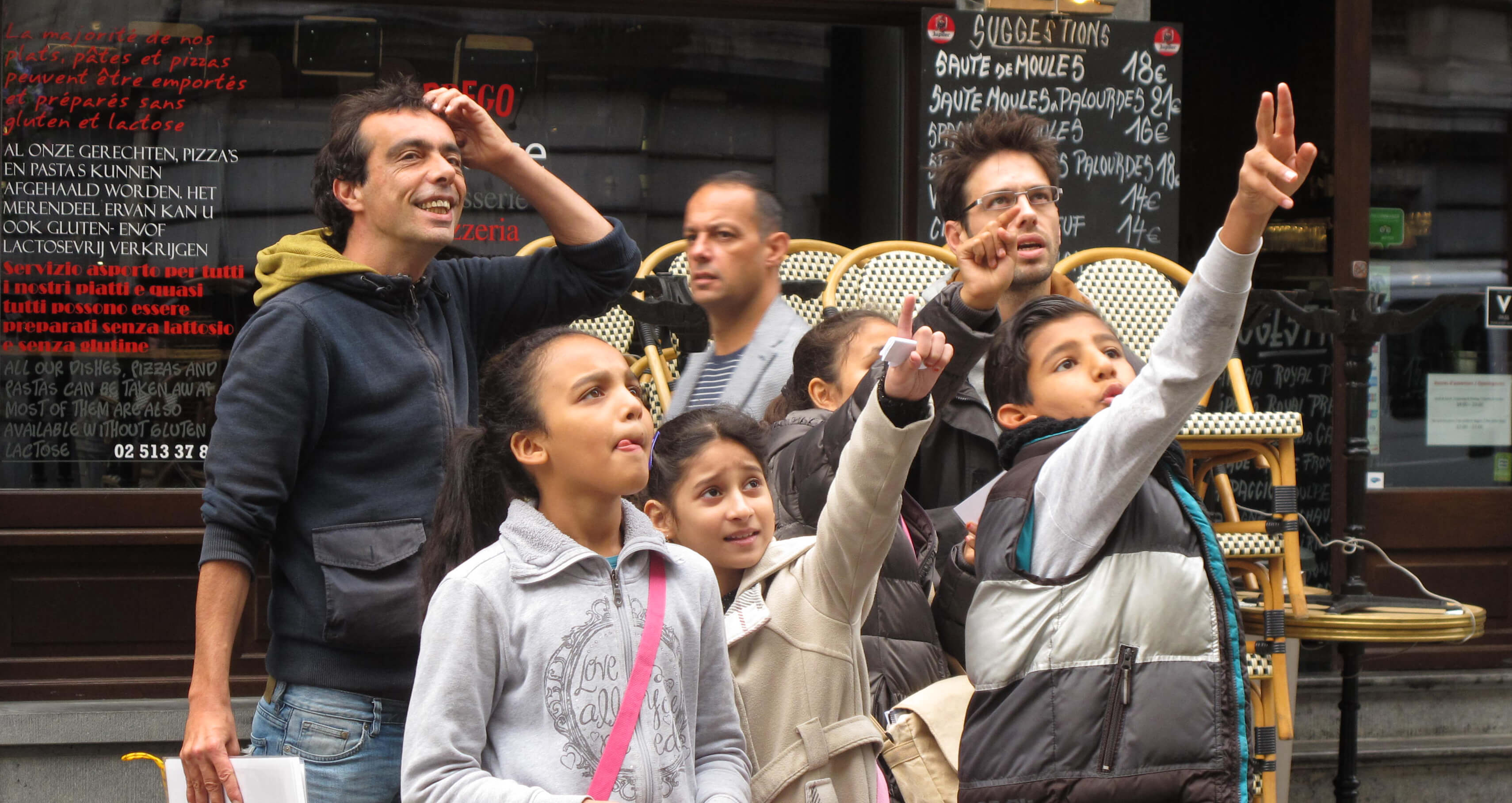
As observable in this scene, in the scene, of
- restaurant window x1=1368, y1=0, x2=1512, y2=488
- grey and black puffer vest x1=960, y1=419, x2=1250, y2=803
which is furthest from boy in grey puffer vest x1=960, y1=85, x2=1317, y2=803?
restaurant window x1=1368, y1=0, x2=1512, y2=488

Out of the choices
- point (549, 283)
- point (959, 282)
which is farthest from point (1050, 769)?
point (549, 283)

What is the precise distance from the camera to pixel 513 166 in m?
2.91

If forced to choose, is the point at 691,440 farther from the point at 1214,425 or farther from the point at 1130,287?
the point at 1130,287

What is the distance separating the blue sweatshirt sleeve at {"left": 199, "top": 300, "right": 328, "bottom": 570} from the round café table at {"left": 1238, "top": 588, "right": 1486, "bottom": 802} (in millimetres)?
2697

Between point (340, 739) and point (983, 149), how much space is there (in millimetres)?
2221

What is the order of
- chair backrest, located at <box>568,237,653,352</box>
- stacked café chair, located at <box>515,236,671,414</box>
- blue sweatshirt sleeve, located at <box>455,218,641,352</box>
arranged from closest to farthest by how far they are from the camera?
1. blue sweatshirt sleeve, located at <box>455,218,641,352</box>
2. stacked café chair, located at <box>515,236,671,414</box>
3. chair backrest, located at <box>568,237,653,352</box>

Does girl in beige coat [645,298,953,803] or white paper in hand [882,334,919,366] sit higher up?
white paper in hand [882,334,919,366]

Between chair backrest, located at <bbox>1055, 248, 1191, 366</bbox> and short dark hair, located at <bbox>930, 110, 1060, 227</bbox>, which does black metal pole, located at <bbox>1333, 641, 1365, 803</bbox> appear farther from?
short dark hair, located at <bbox>930, 110, 1060, 227</bbox>

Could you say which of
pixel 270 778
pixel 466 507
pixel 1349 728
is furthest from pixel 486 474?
pixel 1349 728

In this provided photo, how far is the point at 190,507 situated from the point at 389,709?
2846 mm

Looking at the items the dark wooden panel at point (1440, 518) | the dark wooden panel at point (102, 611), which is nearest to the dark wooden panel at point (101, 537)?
the dark wooden panel at point (102, 611)

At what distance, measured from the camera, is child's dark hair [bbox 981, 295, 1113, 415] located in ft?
9.02

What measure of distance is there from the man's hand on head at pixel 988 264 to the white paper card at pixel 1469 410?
402cm

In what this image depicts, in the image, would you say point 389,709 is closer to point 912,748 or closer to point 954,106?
point 912,748
